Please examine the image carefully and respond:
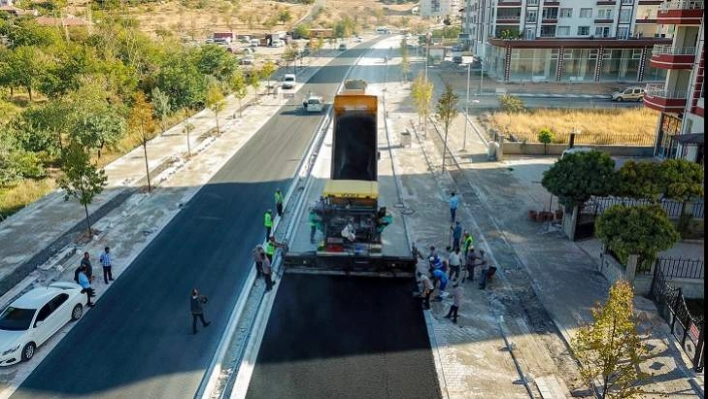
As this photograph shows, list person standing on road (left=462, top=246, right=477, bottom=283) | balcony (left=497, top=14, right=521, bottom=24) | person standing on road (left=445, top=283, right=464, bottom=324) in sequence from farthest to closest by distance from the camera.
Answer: balcony (left=497, top=14, right=521, bottom=24), person standing on road (left=462, top=246, right=477, bottom=283), person standing on road (left=445, top=283, right=464, bottom=324)

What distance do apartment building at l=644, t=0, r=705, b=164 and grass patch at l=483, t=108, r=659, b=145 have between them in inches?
147

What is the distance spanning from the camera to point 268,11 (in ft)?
519

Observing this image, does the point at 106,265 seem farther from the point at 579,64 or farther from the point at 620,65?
the point at 620,65

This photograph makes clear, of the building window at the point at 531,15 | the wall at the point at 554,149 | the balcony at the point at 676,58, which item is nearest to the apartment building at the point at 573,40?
the building window at the point at 531,15

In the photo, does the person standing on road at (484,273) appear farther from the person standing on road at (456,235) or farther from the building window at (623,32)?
the building window at (623,32)

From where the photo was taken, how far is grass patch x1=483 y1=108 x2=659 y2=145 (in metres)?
35.2

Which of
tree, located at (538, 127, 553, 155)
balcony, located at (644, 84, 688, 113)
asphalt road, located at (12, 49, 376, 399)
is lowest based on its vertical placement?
asphalt road, located at (12, 49, 376, 399)

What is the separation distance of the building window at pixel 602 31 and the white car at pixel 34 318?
226 feet

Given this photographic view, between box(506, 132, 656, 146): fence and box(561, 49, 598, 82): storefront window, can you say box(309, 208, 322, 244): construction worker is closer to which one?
box(506, 132, 656, 146): fence

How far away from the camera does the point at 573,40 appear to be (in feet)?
201

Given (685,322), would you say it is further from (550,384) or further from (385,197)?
(385,197)

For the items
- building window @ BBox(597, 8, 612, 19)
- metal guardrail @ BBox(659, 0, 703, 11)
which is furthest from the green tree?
building window @ BBox(597, 8, 612, 19)

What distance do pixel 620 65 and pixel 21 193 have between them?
6154cm

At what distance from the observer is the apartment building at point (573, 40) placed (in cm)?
6206
